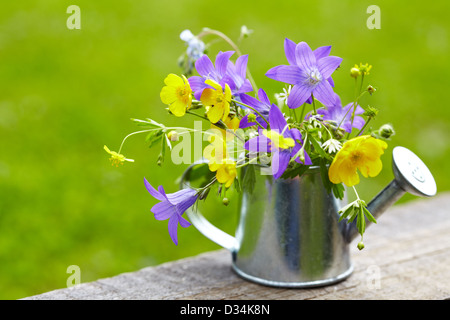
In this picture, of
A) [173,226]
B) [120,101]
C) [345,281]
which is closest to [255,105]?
[173,226]

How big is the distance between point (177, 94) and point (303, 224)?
31cm

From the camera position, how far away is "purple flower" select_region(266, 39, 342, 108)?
85 cm

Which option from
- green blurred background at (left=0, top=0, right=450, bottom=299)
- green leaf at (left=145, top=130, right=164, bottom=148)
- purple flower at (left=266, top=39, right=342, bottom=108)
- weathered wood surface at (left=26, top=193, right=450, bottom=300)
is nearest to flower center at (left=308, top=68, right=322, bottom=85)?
purple flower at (left=266, top=39, right=342, bottom=108)

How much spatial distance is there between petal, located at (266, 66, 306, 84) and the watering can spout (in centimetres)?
22

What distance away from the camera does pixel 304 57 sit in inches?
33.7

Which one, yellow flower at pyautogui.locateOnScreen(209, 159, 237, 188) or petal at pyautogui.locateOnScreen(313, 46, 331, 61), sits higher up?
petal at pyautogui.locateOnScreen(313, 46, 331, 61)

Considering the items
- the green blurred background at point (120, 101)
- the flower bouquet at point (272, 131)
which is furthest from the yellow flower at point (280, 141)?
the green blurred background at point (120, 101)

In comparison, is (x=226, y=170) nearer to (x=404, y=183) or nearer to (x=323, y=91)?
(x=323, y=91)

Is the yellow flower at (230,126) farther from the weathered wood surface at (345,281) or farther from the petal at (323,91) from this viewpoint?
the weathered wood surface at (345,281)

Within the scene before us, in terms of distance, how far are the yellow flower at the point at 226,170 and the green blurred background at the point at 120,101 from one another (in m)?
1.03

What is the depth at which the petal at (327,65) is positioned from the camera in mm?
844

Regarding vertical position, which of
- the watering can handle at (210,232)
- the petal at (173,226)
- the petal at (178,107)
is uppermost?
the petal at (178,107)

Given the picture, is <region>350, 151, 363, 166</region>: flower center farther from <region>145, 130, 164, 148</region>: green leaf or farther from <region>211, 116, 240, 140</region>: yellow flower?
<region>145, 130, 164, 148</region>: green leaf

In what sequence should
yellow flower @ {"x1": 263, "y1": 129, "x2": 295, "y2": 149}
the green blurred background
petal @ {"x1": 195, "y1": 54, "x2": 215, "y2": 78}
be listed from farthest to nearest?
1. the green blurred background
2. petal @ {"x1": 195, "y1": 54, "x2": 215, "y2": 78}
3. yellow flower @ {"x1": 263, "y1": 129, "x2": 295, "y2": 149}
